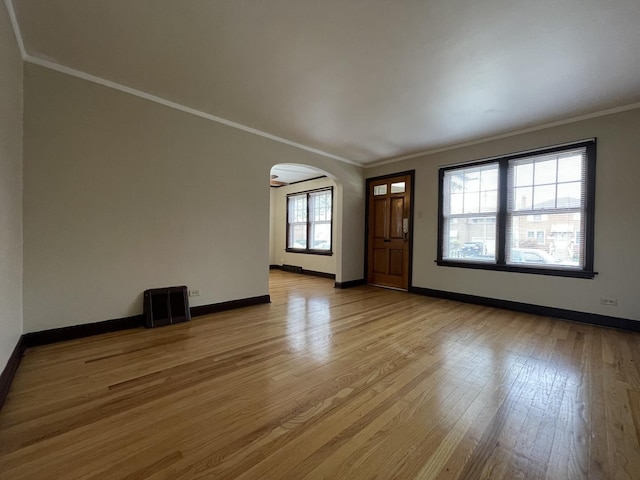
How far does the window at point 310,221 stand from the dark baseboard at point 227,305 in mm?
2974

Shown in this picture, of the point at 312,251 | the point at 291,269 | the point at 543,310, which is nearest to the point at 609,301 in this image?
the point at 543,310

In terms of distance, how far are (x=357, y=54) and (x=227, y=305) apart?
11.1 feet

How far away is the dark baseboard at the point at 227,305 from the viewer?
360 cm

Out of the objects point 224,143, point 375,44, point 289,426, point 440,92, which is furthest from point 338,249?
point 289,426

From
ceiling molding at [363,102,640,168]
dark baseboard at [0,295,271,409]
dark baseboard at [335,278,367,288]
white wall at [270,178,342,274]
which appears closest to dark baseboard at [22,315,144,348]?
dark baseboard at [0,295,271,409]

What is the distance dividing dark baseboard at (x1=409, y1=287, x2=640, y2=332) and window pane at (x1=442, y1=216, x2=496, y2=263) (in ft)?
2.10

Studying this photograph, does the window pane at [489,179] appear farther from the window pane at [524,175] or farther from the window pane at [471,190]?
the window pane at [524,175]

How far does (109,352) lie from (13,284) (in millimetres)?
885

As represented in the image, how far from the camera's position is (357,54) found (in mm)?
2410

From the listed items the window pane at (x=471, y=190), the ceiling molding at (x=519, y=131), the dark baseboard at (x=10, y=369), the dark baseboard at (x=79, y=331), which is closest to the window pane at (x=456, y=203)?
the window pane at (x=471, y=190)

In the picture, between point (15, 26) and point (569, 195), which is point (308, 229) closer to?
point (569, 195)

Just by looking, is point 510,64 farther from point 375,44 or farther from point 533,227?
point 533,227

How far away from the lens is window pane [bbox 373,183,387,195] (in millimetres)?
5835

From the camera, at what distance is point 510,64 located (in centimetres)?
252
